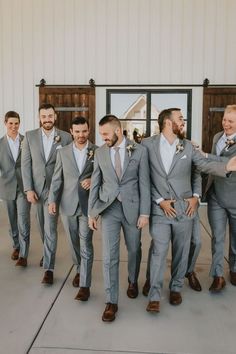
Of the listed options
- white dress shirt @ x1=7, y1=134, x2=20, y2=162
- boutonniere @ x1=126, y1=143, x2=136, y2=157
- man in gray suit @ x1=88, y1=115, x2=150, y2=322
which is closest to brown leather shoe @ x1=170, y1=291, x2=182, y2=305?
man in gray suit @ x1=88, y1=115, x2=150, y2=322

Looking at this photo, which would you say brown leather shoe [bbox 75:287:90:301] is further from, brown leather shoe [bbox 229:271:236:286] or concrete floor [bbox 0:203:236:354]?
brown leather shoe [bbox 229:271:236:286]

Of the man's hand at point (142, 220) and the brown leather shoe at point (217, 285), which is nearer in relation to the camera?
the man's hand at point (142, 220)

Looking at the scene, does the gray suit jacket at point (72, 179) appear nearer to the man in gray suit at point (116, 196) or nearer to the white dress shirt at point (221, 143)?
the man in gray suit at point (116, 196)

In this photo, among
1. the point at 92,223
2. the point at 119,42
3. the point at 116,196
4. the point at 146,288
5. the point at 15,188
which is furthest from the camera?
the point at 119,42

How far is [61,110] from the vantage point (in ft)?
26.4

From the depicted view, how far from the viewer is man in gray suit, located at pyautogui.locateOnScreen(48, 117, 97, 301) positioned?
11.3 ft

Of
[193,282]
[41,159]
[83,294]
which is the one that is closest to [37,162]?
[41,159]

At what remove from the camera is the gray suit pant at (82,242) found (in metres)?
3.45

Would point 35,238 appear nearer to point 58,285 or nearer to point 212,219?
point 58,285

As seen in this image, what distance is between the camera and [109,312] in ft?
10.1

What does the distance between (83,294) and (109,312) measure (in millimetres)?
447

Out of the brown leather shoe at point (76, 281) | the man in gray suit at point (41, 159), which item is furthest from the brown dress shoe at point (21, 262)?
the brown leather shoe at point (76, 281)

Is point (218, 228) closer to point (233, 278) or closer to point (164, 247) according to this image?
point (233, 278)

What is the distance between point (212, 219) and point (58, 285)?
5.43 ft
